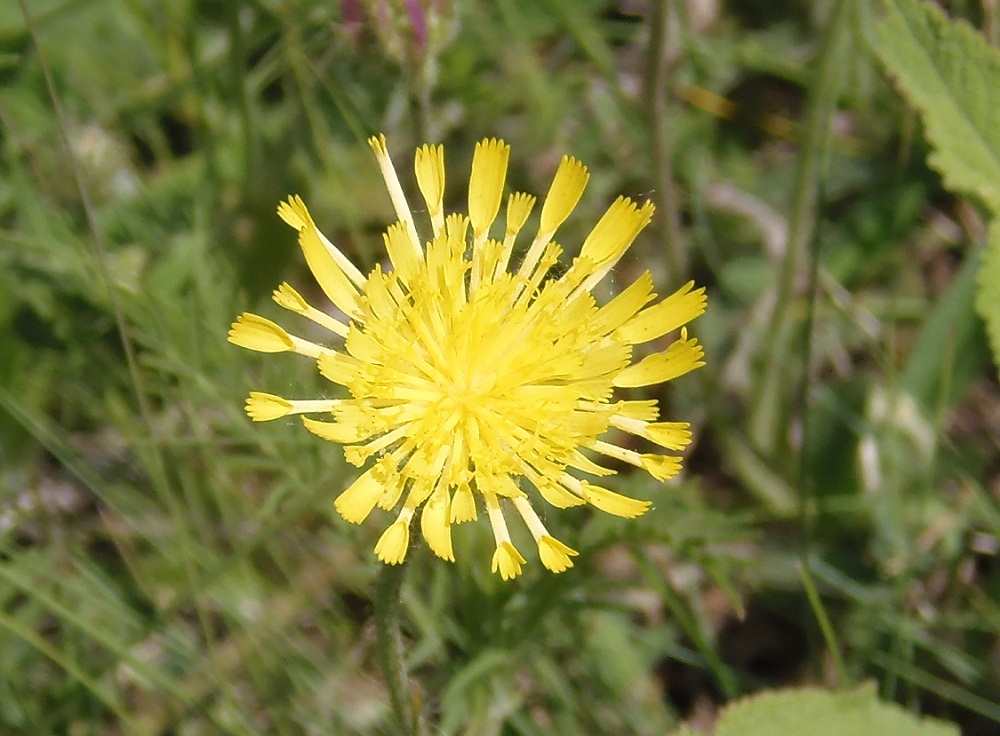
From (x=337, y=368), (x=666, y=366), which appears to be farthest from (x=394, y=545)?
(x=666, y=366)

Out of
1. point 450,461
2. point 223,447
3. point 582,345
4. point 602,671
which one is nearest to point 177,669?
point 223,447

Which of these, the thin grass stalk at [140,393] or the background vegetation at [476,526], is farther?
the background vegetation at [476,526]

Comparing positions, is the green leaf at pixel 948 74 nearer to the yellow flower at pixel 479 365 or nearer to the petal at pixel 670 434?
the yellow flower at pixel 479 365

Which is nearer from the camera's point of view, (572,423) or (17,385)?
(572,423)

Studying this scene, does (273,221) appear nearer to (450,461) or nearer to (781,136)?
(450,461)

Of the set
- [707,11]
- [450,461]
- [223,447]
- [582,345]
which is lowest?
[223,447]

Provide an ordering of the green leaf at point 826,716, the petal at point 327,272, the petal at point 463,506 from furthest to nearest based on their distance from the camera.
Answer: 1. the green leaf at point 826,716
2. the petal at point 327,272
3. the petal at point 463,506

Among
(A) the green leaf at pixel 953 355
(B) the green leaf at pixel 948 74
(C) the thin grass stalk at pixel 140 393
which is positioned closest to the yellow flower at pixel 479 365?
(C) the thin grass stalk at pixel 140 393
